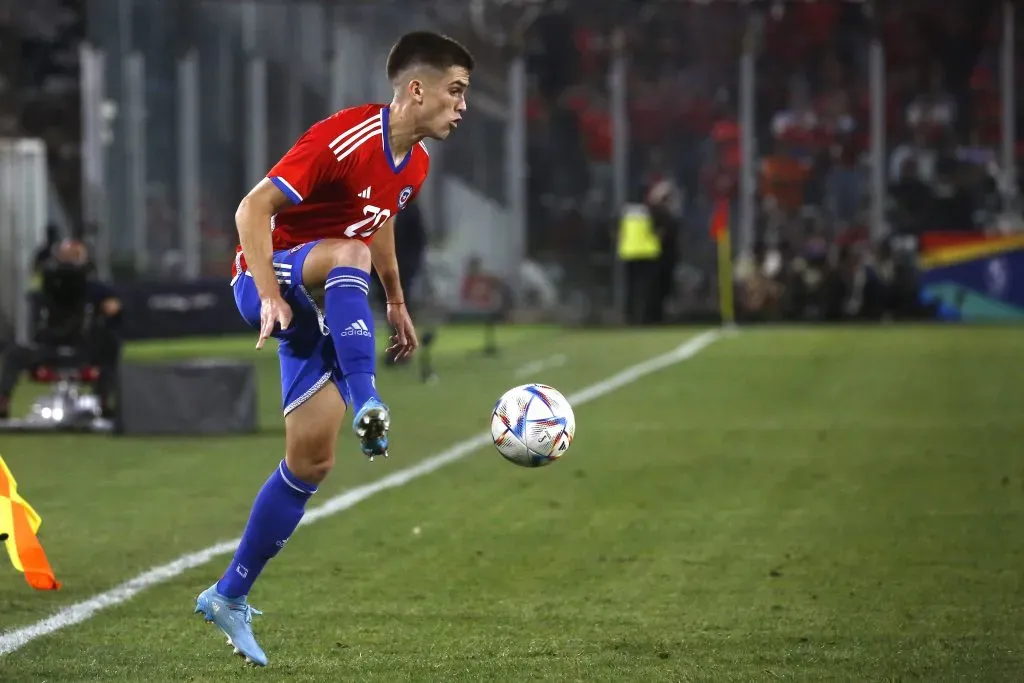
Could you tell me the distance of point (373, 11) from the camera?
111 feet

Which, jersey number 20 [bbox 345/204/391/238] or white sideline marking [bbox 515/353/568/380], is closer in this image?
jersey number 20 [bbox 345/204/391/238]

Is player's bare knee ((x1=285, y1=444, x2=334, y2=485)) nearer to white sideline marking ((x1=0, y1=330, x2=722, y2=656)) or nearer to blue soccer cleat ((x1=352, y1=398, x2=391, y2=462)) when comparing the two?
blue soccer cleat ((x1=352, y1=398, x2=391, y2=462))

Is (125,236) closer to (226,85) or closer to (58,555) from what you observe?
(226,85)

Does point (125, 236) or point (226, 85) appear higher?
point (226, 85)

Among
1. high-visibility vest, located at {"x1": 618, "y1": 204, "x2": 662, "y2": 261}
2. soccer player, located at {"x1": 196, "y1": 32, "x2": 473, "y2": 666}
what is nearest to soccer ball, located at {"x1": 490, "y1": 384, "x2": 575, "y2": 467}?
soccer player, located at {"x1": 196, "y1": 32, "x2": 473, "y2": 666}

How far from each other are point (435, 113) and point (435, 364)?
16193mm

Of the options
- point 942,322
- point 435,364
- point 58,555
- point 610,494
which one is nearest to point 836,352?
point 435,364

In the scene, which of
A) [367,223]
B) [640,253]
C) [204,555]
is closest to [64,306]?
[204,555]

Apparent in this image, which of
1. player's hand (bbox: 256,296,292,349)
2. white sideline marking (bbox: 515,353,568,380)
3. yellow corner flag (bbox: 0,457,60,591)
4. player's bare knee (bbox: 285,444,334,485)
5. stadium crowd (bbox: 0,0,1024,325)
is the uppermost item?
stadium crowd (bbox: 0,0,1024,325)

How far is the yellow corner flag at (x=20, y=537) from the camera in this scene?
6359 mm

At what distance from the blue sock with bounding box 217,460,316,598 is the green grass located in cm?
28

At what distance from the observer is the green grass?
6332 millimetres

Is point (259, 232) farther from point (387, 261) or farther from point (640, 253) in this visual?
point (640, 253)

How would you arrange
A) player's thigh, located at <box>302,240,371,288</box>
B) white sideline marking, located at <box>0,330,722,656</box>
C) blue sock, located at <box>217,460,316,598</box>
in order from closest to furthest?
player's thigh, located at <box>302,240,371,288</box> → blue sock, located at <box>217,460,316,598</box> → white sideline marking, located at <box>0,330,722,656</box>
